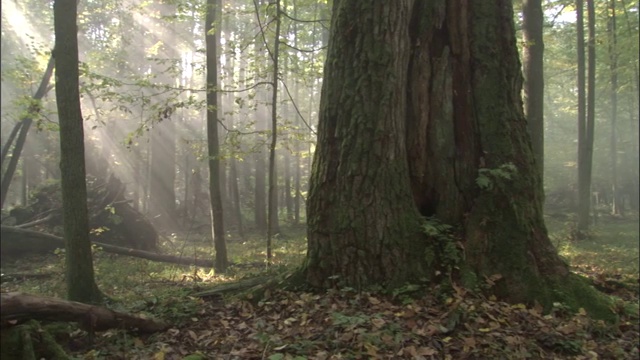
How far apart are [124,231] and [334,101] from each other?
13.1 meters

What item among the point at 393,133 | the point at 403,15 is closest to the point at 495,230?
the point at 393,133

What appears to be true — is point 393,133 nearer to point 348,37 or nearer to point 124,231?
point 348,37

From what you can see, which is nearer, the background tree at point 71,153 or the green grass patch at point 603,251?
the background tree at point 71,153

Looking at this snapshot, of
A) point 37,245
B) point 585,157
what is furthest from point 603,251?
point 37,245

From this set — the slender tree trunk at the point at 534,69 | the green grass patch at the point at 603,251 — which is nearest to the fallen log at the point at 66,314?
the green grass patch at the point at 603,251

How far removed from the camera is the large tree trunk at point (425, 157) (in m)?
5.20

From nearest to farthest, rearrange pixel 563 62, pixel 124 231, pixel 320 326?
1. pixel 320 326
2. pixel 124 231
3. pixel 563 62

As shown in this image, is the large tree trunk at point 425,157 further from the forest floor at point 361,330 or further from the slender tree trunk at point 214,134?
the slender tree trunk at point 214,134

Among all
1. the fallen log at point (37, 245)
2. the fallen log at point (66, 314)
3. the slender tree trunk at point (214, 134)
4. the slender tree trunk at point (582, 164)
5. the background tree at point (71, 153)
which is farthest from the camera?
the slender tree trunk at point (582, 164)

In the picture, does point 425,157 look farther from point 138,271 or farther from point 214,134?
point 138,271

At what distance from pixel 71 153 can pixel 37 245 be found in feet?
30.4

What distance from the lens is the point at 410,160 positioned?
18.6 feet

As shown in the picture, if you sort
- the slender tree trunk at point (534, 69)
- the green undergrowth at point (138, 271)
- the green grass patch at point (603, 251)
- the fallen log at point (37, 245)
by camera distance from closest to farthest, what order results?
1. the green undergrowth at point (138, 271)
2. the green grass patch at point (603, 251)
3. the slender tree trunk at point (534, 69)
4. the fallen log at point (37, 245)

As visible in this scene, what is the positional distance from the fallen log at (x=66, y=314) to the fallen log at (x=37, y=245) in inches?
341
